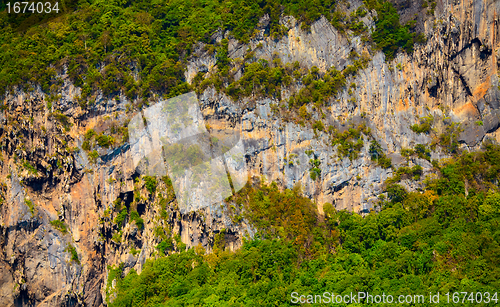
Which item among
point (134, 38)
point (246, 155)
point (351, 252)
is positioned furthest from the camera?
point (134, 38)

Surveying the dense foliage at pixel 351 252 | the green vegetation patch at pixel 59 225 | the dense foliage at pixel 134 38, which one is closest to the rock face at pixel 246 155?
the green vegetation patch at pixel 59 225

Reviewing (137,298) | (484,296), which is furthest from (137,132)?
(484,296)

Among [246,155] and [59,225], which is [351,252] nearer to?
[246,155]

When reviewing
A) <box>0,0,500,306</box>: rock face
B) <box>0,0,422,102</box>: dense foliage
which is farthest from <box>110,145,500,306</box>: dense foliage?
<box>0,0,422,102</box>: dense foliage

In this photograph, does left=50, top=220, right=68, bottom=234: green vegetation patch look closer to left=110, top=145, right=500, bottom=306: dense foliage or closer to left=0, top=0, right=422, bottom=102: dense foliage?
left=110, top=145, right=500, bottom=306: dense foliage

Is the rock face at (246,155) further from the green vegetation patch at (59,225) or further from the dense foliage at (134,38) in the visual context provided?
the dense foliage at (134,38)

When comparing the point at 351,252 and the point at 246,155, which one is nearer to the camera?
the point at 351,252

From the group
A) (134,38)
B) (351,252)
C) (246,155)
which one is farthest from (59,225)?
(351,252)

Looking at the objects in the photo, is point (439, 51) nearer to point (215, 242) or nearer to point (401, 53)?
point (401, 53)
